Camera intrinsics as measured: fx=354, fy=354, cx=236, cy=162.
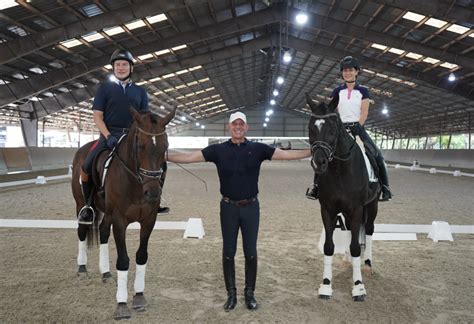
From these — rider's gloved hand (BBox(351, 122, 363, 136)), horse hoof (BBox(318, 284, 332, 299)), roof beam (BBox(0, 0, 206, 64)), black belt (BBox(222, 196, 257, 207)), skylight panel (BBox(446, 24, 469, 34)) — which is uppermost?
skylight panel (BBox(446, 24, 469, 34))

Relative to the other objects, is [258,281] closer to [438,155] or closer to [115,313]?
[115,313]

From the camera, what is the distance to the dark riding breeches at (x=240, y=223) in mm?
3441

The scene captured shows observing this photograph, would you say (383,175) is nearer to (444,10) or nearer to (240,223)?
(240,223)

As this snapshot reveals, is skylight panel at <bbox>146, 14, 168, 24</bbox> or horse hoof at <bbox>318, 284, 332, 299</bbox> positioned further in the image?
skylight panel at <bbox>146, 14, 168, 24</bbox>

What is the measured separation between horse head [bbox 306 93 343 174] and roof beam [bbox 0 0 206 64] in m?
11.1

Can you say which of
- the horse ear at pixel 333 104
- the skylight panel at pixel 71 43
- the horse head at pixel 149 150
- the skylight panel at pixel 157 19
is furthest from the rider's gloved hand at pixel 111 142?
the skylight panel at pixel 71 43

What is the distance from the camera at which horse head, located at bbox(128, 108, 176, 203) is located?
9.65ft

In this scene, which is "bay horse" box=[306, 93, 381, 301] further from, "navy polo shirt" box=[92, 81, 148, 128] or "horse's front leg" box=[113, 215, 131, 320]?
"horse's front leg" box=[113, 215, 131, 320]

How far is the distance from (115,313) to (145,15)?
483 inches

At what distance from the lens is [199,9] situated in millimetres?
16000

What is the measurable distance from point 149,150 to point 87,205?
1523 millimetres

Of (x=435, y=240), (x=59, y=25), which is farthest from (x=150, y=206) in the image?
(x=59, y=25)

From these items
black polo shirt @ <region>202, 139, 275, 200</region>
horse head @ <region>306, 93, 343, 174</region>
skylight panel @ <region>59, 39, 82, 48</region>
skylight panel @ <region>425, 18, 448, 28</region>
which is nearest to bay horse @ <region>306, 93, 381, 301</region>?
horse head @ <region>306, 93, 343, 174</region>

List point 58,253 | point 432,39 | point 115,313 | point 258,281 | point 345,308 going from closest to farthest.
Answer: point 115,313 → point 345,308 → point 258,281 → point 58,253 → point 432,39
